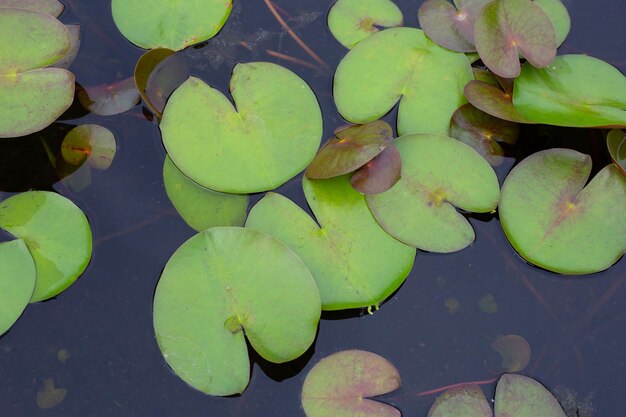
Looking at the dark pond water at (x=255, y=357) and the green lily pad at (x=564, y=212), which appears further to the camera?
the green lily pad at (x=564, y=212)

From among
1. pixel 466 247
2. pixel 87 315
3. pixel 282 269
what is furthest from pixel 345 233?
pixel 87 315

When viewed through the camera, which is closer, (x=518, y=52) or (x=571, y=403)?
(x=571, y=403)

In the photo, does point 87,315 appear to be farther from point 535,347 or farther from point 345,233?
point 535,347

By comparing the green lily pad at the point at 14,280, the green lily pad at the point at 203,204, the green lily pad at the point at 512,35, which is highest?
the green lily pad at the point at 512,35

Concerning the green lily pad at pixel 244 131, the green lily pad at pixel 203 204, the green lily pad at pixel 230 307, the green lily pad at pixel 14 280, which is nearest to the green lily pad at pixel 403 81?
the green lily pad at pixel 244 131

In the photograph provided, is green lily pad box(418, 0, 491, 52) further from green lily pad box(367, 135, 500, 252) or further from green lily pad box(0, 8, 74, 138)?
green lily pad box(0, 8, 74, 138)

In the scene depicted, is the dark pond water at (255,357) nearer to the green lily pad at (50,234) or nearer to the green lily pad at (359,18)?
the green lily pad at (50,234)

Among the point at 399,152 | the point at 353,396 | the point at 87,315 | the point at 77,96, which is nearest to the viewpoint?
the point at 353,396
